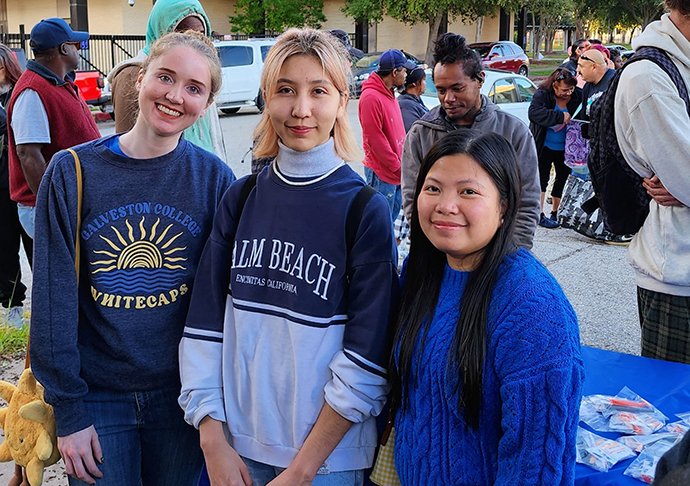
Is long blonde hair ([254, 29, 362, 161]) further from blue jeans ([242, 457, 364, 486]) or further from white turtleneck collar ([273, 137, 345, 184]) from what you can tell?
blue jeans ([242, 457, 364, 486])

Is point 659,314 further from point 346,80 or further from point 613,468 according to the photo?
point 346,80

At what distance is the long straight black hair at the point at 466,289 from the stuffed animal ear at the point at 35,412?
112cm

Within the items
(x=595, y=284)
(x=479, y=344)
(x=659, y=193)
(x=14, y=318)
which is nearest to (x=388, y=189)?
(x=595, y=284)

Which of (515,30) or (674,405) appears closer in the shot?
(674,405)

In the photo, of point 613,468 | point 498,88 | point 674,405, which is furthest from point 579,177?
point 613,468

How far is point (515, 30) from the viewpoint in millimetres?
44875

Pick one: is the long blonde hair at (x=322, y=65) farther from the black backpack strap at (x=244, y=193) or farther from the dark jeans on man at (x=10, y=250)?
the dark jeans on man at (x=10, y=250)

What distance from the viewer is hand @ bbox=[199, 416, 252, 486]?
1.73 meters

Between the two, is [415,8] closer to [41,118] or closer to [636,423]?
[41,118]

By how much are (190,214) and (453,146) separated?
0.82m

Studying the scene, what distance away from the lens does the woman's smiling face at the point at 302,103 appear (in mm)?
1745

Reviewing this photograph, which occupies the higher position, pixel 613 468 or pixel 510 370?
pixel 510 370

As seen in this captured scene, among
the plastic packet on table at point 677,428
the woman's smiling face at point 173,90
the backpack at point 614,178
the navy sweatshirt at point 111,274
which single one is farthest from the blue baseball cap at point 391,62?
the plastic packet on table at point 677,428

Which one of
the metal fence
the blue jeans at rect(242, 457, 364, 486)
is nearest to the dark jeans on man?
the blue jeans at rect(242, 457, 364, 486)
